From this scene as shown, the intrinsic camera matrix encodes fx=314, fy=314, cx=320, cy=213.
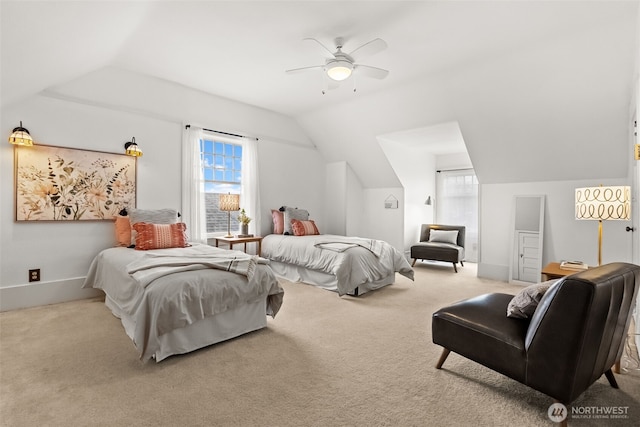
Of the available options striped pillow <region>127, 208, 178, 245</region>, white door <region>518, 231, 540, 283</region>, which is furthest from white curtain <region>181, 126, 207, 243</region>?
white door <region>518, 231, 540, 283</region>

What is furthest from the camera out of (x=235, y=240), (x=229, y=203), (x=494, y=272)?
(x=494, y=272)

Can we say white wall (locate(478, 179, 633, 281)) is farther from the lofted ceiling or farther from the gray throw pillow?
the gray throw pillow

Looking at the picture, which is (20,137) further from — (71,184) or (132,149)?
(132,149)

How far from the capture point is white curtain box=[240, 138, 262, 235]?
5.32m

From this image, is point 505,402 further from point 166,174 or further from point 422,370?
point 166,174

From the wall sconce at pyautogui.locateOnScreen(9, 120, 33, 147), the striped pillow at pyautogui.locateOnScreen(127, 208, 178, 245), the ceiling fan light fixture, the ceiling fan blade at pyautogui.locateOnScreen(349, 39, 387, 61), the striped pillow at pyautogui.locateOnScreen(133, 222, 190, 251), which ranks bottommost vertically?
the striped pillow at pyautogui.locateOnScreen(133, 222, 190, 251)

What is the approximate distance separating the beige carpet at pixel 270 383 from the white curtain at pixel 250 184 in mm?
2622

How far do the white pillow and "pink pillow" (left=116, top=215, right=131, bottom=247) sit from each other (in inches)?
197

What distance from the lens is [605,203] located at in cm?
270

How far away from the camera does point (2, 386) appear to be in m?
1.92

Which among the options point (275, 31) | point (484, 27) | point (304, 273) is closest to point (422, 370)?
point (304, 273)

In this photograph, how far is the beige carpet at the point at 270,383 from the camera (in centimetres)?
168

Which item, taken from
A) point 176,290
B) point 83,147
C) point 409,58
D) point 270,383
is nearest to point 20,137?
point 83,147

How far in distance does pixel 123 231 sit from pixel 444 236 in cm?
517
